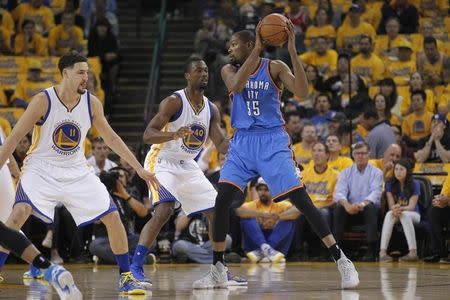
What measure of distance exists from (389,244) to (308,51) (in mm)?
4770

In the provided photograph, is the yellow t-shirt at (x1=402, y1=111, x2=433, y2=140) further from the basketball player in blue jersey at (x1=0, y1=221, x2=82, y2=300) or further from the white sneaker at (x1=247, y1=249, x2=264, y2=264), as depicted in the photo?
the basketball player in blue jersey at (x1=0, y1=221, x2=82, y2=300)

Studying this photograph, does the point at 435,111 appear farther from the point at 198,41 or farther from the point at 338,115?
the point at 198,41

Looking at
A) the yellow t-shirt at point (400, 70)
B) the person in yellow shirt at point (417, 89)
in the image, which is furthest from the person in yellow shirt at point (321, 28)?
the person in yellow shirt at point (417, 89)

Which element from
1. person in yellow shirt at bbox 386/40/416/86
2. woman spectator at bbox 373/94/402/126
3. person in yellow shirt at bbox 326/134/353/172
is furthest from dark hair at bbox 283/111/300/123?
person in yellow shirt at bbox 386/40/416/86

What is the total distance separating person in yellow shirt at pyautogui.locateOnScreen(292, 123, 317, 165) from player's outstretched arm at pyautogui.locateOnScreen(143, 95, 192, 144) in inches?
197

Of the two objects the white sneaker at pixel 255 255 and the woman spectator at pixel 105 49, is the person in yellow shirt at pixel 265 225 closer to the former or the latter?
the white sneaker at pixel 255 255

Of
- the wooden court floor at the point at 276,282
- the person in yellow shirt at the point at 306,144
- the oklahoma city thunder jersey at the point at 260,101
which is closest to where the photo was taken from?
the wooden court floor at the point at 276,282

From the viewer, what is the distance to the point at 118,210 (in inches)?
503

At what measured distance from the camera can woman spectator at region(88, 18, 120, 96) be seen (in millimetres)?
18266

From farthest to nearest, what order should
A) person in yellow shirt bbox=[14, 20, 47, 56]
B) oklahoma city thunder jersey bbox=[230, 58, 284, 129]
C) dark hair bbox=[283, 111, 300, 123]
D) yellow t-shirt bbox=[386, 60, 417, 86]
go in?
person in yellow shirt bbox=[14, 20, 47, 56] → yellow t-shirt bbox=[386, 60, 417, 86] → dark hair bbox=[283, 111, 300, 123] → oklahoma city thunder jersey bbox=[230, 58, 284, 129]

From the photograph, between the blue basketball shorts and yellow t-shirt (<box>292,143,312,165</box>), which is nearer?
the blue basketball shorts

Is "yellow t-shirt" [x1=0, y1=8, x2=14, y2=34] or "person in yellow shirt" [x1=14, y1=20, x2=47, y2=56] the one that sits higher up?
"yellow t-shirt" [x1=0, y1=8, x2=14, y2=34]

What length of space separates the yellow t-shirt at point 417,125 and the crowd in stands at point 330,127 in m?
0.01

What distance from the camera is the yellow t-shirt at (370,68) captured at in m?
16.4
